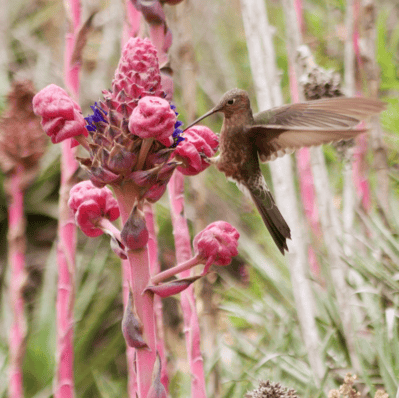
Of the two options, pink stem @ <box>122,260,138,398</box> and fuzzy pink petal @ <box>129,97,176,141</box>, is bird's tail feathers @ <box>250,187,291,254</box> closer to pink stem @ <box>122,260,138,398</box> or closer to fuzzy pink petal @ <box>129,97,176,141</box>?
pink stem @ <box>122,260,138,398</box>

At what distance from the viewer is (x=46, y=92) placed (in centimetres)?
48

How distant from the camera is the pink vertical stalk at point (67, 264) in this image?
638mm

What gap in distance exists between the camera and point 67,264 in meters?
0.67

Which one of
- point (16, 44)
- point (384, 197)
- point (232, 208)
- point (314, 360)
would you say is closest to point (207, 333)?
point (314, 360)

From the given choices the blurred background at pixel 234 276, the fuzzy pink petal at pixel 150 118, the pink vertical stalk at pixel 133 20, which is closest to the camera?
the fuzzy pink petal at pixel 150 118

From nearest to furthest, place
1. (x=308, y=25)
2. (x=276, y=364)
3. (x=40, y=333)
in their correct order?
(x=276, y=364)
(x=40, y=333)
(x=308, y=25)

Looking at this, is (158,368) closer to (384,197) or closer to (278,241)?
(278,241)

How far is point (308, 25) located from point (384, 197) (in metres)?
1.58

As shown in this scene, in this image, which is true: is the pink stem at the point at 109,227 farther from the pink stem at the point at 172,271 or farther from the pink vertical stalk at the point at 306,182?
the pink vertical stalk at the point at 306,182

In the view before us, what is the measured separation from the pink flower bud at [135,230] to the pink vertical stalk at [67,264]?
0.80 ft

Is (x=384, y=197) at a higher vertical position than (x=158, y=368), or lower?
higher

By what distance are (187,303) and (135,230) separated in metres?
0.24

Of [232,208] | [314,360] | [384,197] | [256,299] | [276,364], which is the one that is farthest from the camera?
[232,208]

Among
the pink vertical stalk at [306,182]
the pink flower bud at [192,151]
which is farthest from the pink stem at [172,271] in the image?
the pink vertical stalk at [306,182]
